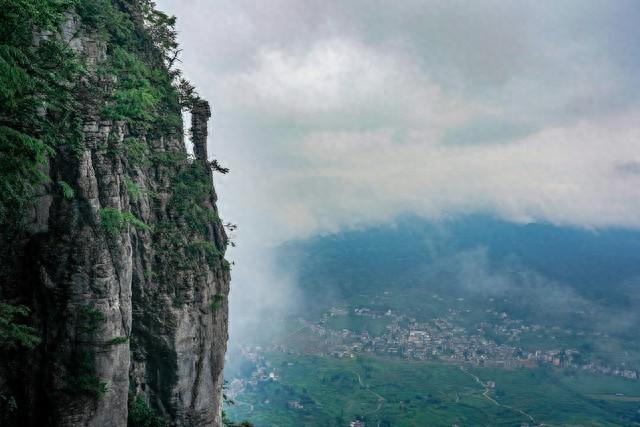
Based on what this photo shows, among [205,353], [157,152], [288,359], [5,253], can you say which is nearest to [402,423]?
[288,359]

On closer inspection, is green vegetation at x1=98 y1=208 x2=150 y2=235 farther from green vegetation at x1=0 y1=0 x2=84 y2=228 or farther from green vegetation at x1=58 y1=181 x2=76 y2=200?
green vegetation at x1=0 y1=0 x2=84 y2=228

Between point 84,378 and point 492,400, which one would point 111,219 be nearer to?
Result: point 84,378

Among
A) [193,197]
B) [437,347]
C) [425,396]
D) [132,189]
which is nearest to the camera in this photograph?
[132,189]

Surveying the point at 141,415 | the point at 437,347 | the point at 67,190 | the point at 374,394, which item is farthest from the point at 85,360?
the point at 437,347

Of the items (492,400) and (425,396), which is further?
(425,396)

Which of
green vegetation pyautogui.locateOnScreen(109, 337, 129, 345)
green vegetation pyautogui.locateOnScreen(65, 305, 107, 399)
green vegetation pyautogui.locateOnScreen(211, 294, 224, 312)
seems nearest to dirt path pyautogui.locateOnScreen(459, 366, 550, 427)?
green vegetation pyautogui.locateOnScreen(211, 294, 224, 312)

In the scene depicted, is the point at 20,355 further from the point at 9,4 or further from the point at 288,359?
the point at 288,359

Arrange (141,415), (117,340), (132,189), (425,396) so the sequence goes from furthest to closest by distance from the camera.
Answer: (425,396) → (141,415) → (132,189) → (117,340)
